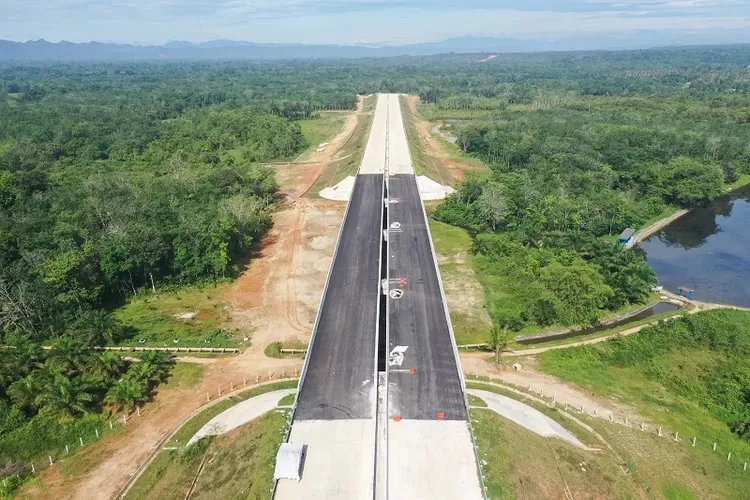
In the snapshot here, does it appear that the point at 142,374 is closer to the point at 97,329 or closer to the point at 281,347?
the point at 97,329

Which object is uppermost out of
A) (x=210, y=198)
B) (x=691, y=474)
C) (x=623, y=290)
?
(x=210, y=198)

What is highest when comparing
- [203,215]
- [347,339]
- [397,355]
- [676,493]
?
[203,215]

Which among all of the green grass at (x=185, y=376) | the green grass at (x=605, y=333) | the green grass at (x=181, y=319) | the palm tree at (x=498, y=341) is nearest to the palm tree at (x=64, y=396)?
the green grass at (x=185, y=376)

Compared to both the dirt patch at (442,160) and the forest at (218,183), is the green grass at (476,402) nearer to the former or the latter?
the forest at (218,183)

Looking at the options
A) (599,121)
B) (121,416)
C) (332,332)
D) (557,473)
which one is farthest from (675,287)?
(599,121)

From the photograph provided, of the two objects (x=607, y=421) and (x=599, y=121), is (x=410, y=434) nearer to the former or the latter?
(x=607, y=421)

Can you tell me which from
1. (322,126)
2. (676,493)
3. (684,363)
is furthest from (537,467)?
(322,126)
